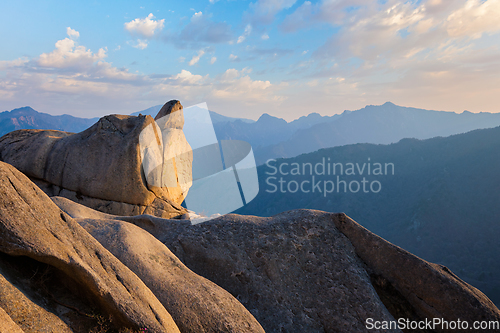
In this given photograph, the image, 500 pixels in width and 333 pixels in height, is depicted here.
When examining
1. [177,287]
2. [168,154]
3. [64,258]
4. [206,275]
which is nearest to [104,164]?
[168,154]

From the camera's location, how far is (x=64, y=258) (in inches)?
189

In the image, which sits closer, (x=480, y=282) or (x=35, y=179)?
(x=35, y=179)

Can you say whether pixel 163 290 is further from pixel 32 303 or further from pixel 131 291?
pixel 32 303

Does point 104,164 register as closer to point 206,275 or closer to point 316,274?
point 206,275

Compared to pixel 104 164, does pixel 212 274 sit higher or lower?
lower

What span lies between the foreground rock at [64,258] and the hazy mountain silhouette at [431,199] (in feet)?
321

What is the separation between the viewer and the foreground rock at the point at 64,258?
4.50 m

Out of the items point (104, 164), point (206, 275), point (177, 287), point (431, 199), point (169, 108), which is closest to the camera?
point (177, 287)

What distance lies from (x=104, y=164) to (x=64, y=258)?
1359 centimetres

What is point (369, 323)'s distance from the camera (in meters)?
7.61

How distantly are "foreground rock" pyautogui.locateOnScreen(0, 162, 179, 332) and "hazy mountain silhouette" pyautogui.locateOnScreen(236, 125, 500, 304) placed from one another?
97935mm

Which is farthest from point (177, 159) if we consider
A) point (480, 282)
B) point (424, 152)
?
point (424, 152)

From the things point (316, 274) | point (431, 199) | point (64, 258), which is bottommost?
point (431, 199)

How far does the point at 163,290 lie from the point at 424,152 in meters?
169
